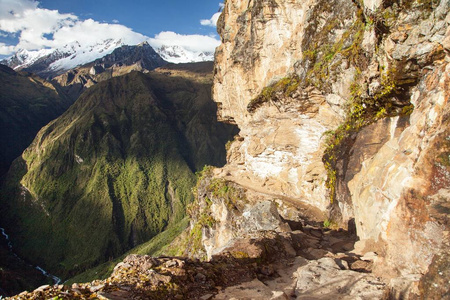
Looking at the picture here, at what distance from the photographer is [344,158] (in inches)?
534

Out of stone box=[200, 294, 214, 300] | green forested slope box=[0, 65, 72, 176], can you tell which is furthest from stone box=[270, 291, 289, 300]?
green forested slope box=[0, 65, 72, 176]

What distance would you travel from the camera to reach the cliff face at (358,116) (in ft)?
20.9

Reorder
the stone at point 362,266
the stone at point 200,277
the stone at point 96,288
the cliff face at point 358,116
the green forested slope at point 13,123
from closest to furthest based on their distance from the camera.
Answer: the stone at point 96,288, the cliff face at point 358,116, the stone at point 200,277, the stone at point 362,266, the green forested slope at point 13,123

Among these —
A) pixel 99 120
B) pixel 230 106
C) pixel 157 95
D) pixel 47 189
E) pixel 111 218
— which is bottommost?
pixel 111 218

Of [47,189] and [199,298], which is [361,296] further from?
[47,189]

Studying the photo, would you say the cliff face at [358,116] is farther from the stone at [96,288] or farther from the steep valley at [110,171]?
the steep valley at [110,171]

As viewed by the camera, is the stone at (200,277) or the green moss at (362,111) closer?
the stone at (200,277)

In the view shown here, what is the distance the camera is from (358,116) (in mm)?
12938

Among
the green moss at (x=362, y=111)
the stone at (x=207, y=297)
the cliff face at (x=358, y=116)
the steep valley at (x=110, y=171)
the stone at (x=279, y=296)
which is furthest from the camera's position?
the steep valley at (x=110, y=171)

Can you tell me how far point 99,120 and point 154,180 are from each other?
48108mm

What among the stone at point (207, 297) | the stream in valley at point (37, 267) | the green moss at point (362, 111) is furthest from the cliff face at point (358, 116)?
the stream in valley at point (37, 267)

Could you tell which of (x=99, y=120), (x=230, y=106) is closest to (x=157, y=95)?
(x=99, y=120)

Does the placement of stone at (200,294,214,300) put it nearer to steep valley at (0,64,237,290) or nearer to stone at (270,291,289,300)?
stone at (270,291,289,300)

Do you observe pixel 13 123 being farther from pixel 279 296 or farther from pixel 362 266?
pixel 362 266
